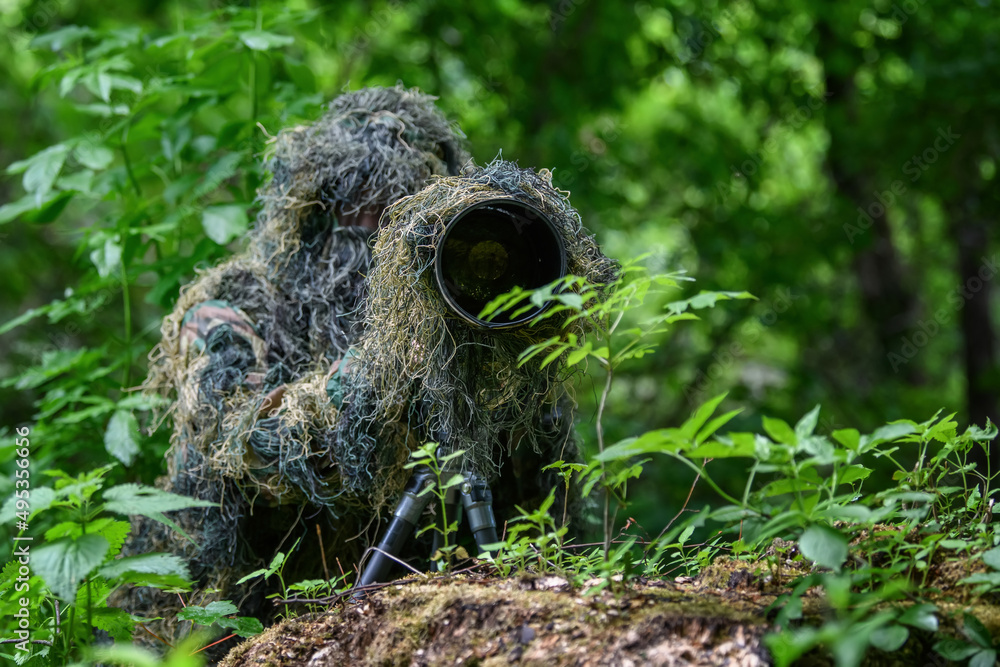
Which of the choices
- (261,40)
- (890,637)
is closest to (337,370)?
(890,637)

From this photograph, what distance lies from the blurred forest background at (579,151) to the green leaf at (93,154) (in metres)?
0.01

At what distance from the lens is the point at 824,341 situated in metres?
6.73

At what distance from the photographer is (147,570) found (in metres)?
1.27

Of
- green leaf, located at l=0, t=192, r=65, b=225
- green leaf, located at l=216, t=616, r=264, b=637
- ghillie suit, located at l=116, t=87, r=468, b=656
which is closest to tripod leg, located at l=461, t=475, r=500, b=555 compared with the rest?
ghillie suit, located at l=116, t=87, r=468, b=656

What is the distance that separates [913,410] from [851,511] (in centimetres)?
476

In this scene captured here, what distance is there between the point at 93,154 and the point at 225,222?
559 millimetres

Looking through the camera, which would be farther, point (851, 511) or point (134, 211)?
point (134, 211)

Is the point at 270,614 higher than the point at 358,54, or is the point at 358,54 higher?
the point at 358,54

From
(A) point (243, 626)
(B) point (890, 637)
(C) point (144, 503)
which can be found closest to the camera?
(B) point (890, 637)

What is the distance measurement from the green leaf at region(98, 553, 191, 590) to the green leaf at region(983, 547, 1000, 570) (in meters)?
1.18

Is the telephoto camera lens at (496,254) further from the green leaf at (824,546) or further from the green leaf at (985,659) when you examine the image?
the green leaf at (985,659)

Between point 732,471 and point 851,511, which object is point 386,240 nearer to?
point 851,511

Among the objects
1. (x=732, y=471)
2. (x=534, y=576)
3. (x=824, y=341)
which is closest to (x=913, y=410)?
(x=824, y=341)

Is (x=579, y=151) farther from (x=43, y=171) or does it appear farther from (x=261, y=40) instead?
(x=43, y=171)
